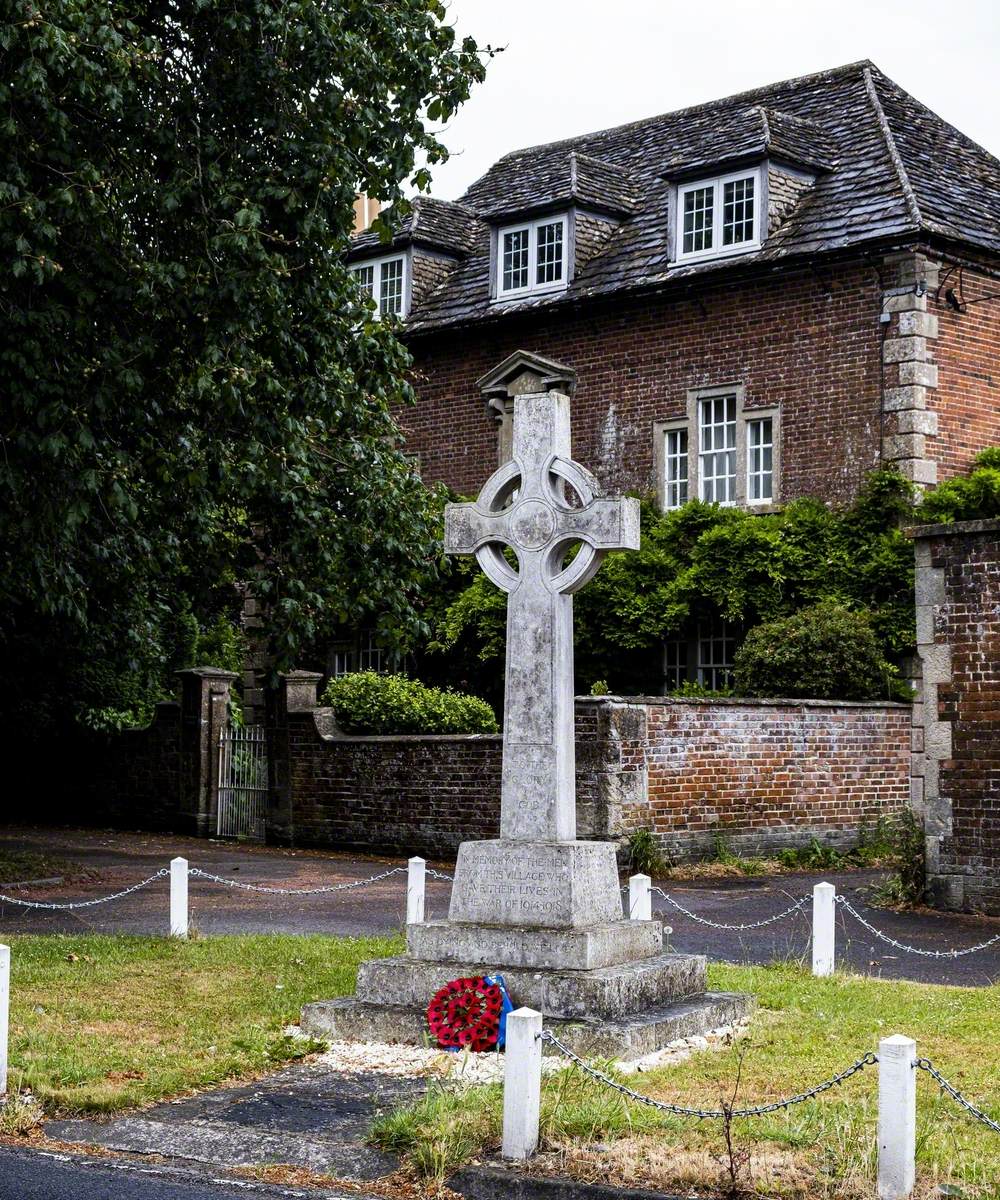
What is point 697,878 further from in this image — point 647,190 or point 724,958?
point 647,190

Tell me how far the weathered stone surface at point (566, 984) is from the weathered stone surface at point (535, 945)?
54mm

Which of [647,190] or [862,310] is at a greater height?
[647,190]

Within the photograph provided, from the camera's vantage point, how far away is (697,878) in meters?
18.0

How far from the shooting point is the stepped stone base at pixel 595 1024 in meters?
8.43

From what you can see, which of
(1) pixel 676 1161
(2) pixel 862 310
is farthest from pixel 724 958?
(2) pixel 862 310

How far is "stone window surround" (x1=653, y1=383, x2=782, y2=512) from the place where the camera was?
2398cm

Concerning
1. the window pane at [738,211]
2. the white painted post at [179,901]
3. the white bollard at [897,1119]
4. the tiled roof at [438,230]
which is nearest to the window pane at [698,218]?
the window pane at [738,211]

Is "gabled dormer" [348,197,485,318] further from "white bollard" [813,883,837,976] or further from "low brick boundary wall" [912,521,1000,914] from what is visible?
"white bollard" [813,883,837,976]

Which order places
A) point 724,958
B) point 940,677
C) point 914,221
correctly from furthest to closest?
point 914,221, point 940,677, point 724,958

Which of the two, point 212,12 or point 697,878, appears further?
point 697,878

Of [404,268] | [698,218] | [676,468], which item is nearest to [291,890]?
[676,468]

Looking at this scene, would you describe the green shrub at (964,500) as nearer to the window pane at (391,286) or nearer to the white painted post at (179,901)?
the window pane at (391,286)

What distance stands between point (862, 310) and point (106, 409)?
44.4 ft

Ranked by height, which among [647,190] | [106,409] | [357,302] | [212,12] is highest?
[647,190]
